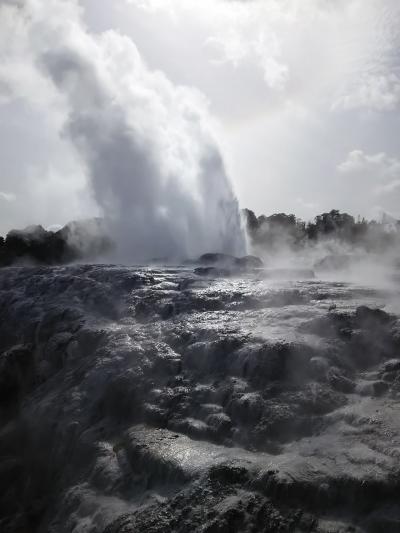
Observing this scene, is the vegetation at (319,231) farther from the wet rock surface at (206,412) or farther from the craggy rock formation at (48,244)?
the wet rock surface at (206,412)

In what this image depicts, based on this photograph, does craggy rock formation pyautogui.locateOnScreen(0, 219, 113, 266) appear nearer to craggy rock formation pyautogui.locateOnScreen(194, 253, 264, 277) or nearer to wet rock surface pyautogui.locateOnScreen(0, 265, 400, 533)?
craggy rock formation pyautogui.locateOnScreen(194, 253, 264, 277)

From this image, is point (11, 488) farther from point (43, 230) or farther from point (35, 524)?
point (43, 230)

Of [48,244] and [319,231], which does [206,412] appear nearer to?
[48,244]

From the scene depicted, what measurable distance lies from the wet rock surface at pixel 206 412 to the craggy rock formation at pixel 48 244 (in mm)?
19076

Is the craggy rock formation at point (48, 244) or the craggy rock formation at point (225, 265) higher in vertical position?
the craggy rock formation at point (48, 244)

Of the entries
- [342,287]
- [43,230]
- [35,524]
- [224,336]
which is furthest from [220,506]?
[43,230]

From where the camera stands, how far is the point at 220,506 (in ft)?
19.1

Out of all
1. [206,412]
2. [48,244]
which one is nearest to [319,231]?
[48,244]

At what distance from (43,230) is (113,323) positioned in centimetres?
2484

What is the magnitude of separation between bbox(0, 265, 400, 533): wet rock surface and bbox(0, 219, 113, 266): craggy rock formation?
19.1 m

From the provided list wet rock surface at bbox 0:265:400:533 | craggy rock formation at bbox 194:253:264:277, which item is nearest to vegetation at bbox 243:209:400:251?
craggy rock formation at bbox 194:253:264:277

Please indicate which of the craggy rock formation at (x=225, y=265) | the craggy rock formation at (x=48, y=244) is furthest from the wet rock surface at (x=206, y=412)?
the craggy rock formation at (x=48, y=244)

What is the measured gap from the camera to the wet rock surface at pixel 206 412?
5750 millimetres

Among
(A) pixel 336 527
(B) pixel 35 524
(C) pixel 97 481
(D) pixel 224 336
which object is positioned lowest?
(B) pixel 35 524
